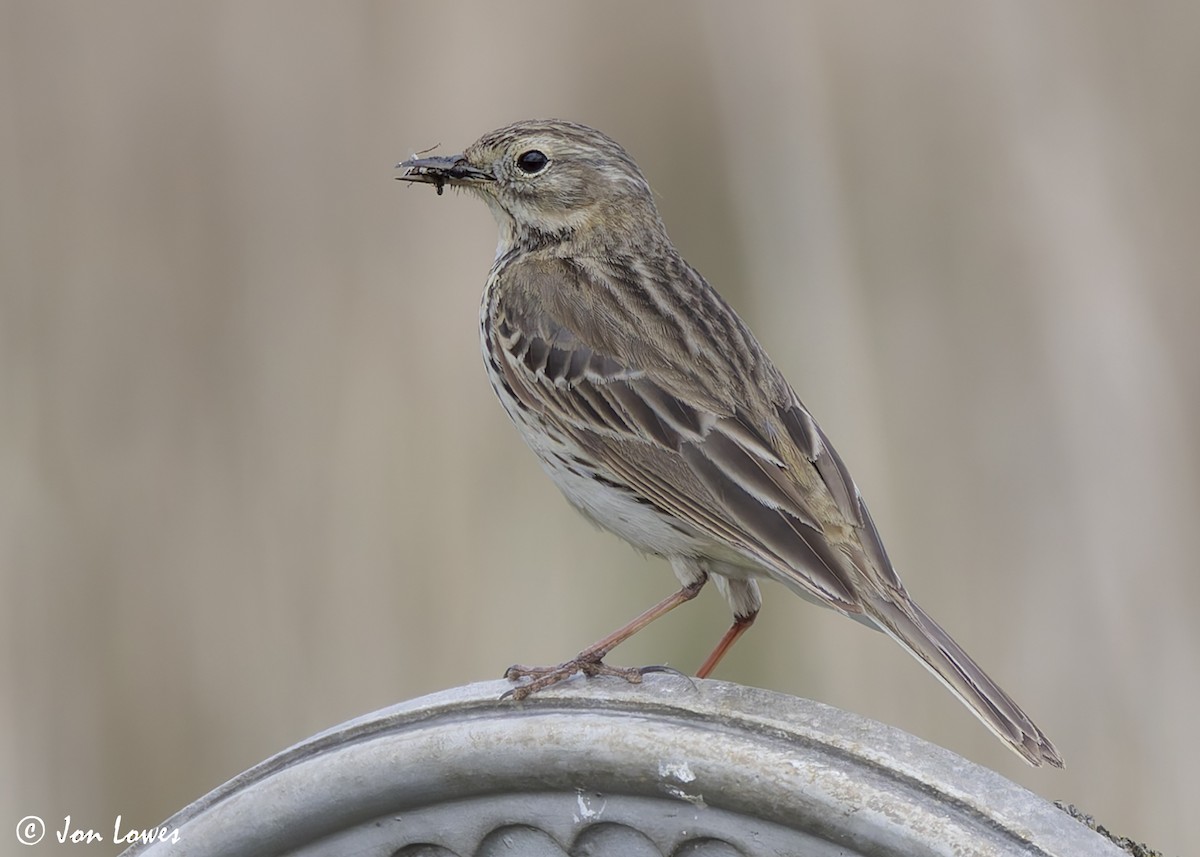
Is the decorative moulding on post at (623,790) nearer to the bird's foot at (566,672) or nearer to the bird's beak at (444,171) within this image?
the bird's foot at (566,672)

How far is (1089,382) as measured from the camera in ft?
16.0

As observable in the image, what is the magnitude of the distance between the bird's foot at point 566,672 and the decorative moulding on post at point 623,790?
0.44ft

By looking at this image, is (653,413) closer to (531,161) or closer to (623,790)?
(531,161)

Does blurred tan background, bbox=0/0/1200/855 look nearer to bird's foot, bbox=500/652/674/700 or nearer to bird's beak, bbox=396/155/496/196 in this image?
bird's beak, bbox=396/155/496/196

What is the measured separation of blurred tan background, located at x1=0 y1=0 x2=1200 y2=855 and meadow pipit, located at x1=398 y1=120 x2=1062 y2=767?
45.3 inches

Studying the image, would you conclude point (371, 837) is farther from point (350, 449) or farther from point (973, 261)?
point (973, 261)

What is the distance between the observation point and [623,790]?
217 cm

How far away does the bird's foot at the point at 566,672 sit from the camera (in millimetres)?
2518

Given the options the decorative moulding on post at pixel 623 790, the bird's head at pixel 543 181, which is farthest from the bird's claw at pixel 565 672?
the bird's head at pixel 543 181

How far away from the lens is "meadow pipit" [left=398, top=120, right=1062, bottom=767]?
8.82ft

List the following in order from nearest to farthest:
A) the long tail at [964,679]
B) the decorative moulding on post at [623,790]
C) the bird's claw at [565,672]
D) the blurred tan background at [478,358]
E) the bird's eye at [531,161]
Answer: the decorative moulding on post at [623,790]
the long tail at [964,679]
the bird's claw at [565,672]
the bird's eye at [531,161]
the blurred tan background at [478,358]

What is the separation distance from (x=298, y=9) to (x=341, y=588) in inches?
65.6

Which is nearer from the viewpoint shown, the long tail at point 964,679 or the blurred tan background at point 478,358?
the long tail at point 964,679

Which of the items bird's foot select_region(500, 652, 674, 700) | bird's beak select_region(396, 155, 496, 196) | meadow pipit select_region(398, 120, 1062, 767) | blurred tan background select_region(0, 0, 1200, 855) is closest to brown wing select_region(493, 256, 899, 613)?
meadow pipit select_region(398, 120, 1062, 767)
